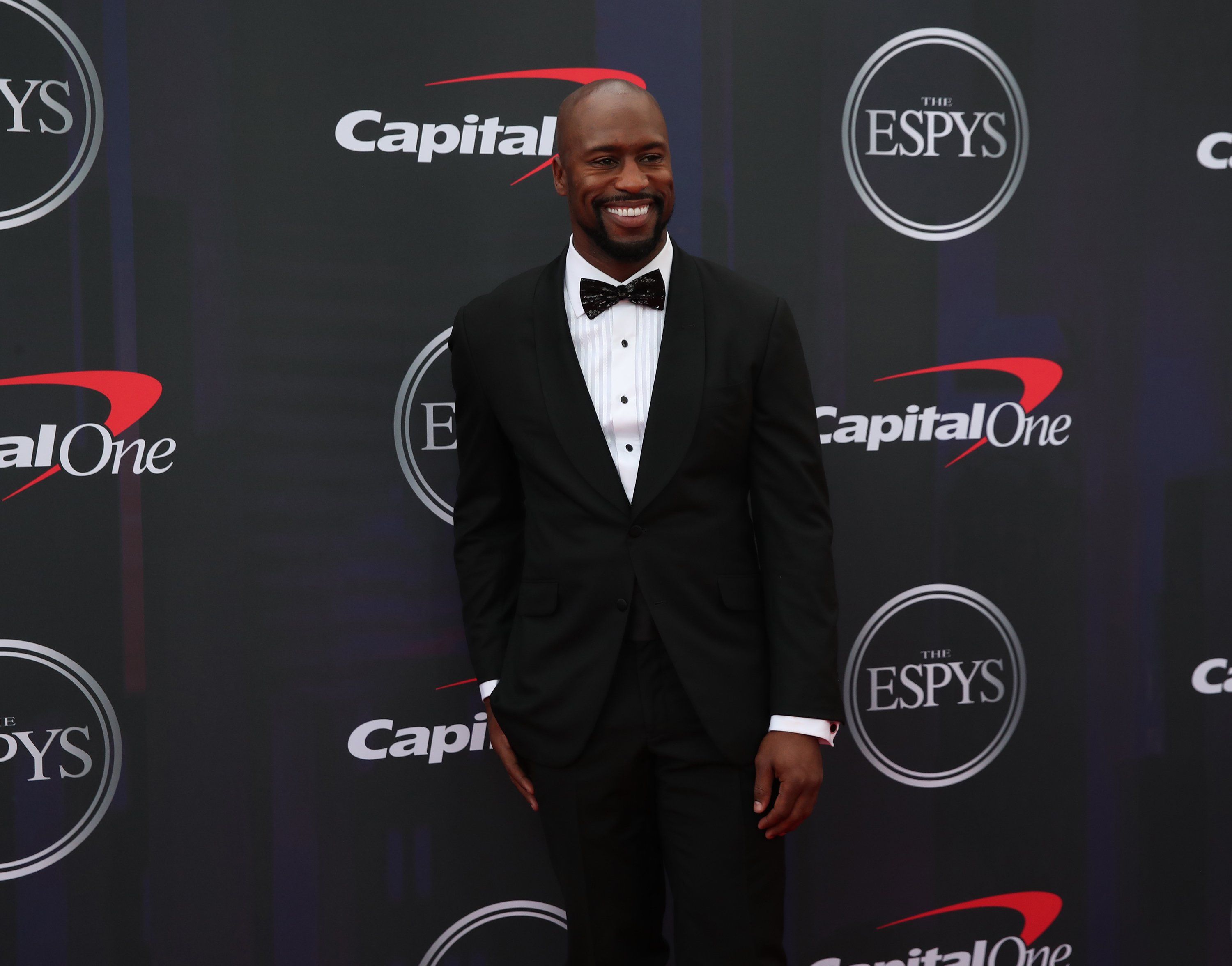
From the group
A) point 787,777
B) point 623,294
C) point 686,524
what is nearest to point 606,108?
point 623,294

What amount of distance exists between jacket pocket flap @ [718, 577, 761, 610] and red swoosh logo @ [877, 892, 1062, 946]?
131 centimetres

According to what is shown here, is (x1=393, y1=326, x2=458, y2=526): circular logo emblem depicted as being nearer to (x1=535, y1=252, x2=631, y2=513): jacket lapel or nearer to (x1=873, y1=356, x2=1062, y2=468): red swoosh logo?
(x1=535, y1=252, x2=631, y2=513): jacket lapel

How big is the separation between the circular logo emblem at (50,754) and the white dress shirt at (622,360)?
94cm

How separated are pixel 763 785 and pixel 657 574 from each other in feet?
1.27

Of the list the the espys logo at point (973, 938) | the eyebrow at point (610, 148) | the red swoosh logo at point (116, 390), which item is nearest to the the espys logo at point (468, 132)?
the eyebrow at point (610, 148)

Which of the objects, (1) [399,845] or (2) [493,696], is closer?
(2) [493,696]

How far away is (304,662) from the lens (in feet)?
7.12

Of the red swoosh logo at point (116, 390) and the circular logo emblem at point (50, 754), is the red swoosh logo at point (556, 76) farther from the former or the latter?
the circular logo emblem at point (50, 754)

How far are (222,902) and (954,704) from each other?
1.76m

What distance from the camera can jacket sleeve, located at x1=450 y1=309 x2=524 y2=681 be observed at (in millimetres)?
1808

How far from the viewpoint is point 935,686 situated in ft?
7.98

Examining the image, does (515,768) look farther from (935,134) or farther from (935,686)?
(935,134)

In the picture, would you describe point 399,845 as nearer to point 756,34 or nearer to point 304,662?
point 304,662

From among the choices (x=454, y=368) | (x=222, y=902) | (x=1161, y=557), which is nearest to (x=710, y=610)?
(x=454, y=368)
